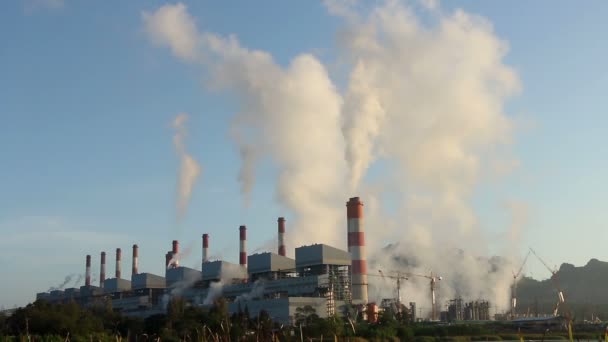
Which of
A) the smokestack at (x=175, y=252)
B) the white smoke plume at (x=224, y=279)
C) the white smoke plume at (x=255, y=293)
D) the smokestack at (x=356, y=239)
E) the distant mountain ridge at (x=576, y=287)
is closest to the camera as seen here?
the smokestack at (x=356, y=239)

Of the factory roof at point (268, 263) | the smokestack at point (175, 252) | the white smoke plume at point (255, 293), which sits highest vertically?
the smokestack at point (175, 252)

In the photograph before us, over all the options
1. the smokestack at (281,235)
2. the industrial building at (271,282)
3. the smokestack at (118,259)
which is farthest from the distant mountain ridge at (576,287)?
the smokestack at (118,259)

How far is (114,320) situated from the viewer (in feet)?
229

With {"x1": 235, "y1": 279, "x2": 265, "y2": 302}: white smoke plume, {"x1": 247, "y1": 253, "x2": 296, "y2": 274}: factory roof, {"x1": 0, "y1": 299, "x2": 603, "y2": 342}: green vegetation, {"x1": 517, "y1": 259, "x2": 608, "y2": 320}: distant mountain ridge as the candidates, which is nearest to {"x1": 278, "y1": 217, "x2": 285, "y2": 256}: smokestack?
{"x1": 247, "y1": 253, "x2": 296, "y2": 274}: factory roof

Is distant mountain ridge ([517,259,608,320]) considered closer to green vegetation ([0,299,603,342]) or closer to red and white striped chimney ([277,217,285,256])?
red and white striped chimney ([277,217,285,256])

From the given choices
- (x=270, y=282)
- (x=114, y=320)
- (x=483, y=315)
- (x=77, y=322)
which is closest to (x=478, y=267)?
(x=483, y=315)

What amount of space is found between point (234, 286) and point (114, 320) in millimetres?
37140

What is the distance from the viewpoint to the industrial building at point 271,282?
295 feet

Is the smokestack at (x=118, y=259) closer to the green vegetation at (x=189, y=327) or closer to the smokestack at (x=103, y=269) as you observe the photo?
the smokestack at (x=103, y=269)

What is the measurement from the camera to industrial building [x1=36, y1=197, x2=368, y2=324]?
8994 centimetres

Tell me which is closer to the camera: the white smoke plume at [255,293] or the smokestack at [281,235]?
the white smoke plume at [255,293]

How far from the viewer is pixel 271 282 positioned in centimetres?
9981

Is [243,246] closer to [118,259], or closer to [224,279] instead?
[224,279]

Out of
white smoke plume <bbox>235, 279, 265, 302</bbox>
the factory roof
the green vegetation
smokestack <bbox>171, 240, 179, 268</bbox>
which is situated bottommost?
the green vegetation
